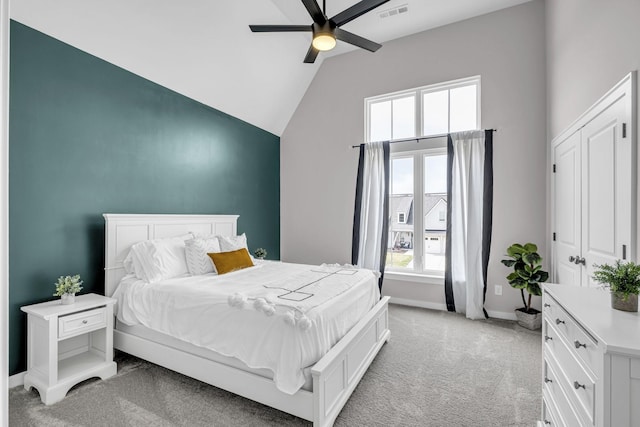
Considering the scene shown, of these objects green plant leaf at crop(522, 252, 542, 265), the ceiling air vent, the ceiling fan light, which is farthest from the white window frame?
the ceiling fan light

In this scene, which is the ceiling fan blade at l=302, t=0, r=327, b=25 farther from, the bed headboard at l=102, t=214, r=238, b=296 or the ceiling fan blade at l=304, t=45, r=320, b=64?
the bed headboard at l=102, t=214, r=238, b=296

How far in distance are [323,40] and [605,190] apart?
2.39 meters

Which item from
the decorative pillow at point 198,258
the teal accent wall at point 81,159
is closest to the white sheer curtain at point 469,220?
the decorative pillow at point 198,258

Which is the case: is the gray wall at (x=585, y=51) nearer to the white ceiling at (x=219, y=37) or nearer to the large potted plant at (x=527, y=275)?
the white ceiling at (x=219, y=37)

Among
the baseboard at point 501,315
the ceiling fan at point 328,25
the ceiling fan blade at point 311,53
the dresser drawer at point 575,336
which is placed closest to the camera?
the dresser drawer at point 575,336

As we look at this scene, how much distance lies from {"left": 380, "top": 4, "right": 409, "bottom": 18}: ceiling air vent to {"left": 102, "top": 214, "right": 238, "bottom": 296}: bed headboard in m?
3.43

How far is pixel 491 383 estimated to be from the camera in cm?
237

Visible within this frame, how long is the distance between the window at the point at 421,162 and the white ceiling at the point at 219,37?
36.6 inches

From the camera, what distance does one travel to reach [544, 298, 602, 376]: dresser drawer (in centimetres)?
103

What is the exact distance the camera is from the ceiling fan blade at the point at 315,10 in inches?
86.4

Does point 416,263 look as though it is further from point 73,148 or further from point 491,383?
point 73,148

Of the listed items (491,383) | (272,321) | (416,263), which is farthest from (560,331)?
(416,263)

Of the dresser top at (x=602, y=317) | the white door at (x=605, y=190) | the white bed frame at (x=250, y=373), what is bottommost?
the white bed frame at (x=250, y=373)

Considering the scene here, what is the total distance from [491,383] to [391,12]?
13.6 feet
